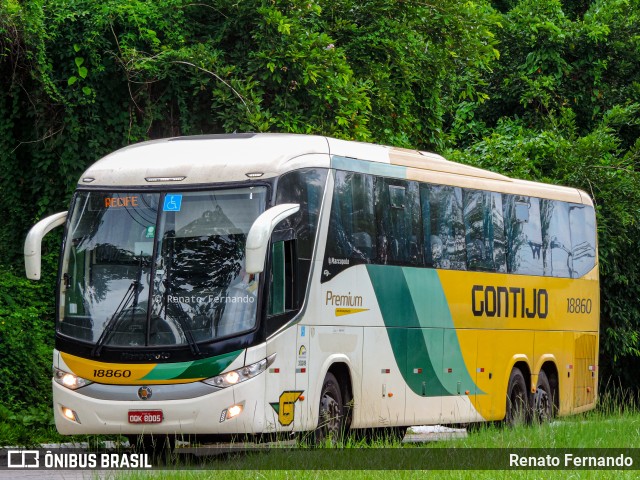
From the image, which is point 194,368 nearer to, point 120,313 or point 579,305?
point 120,313

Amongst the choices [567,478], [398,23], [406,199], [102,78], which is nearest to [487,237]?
[406,199]

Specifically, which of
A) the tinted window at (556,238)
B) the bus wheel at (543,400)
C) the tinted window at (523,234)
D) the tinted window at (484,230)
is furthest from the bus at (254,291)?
the tinted window at (556,238)

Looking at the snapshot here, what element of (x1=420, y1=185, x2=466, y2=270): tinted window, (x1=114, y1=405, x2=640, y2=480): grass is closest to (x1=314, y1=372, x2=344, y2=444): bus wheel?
(x1=114, y1=405, x2=640, y2=480): grass

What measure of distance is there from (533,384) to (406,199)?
490 cm

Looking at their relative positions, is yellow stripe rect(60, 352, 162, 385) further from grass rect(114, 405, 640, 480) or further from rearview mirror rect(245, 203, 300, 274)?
rearview mirror rect(245, 203, 300, 274)

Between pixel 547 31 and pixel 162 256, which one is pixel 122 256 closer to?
pixel 162 256

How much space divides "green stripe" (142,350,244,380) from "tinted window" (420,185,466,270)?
187 inches

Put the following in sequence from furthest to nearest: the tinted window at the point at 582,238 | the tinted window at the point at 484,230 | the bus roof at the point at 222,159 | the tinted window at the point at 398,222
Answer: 1. the tinted window at the point at 582,238
2. the tinted window at the point at 484,230
3. the tinted window at the point at 398,222
4. the bus roof at the point at 222,159

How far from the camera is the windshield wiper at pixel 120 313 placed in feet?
46.7

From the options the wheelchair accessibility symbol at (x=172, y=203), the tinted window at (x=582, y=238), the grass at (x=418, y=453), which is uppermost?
the tinted window at (x=582, y=238)

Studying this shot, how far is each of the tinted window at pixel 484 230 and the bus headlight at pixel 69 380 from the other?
6.73 metres

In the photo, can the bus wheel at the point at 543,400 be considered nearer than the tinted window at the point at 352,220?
No

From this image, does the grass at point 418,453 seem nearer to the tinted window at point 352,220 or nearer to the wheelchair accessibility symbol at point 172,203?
the tinted window at point 352,220

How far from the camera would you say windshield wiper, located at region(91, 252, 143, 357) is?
14242mm
